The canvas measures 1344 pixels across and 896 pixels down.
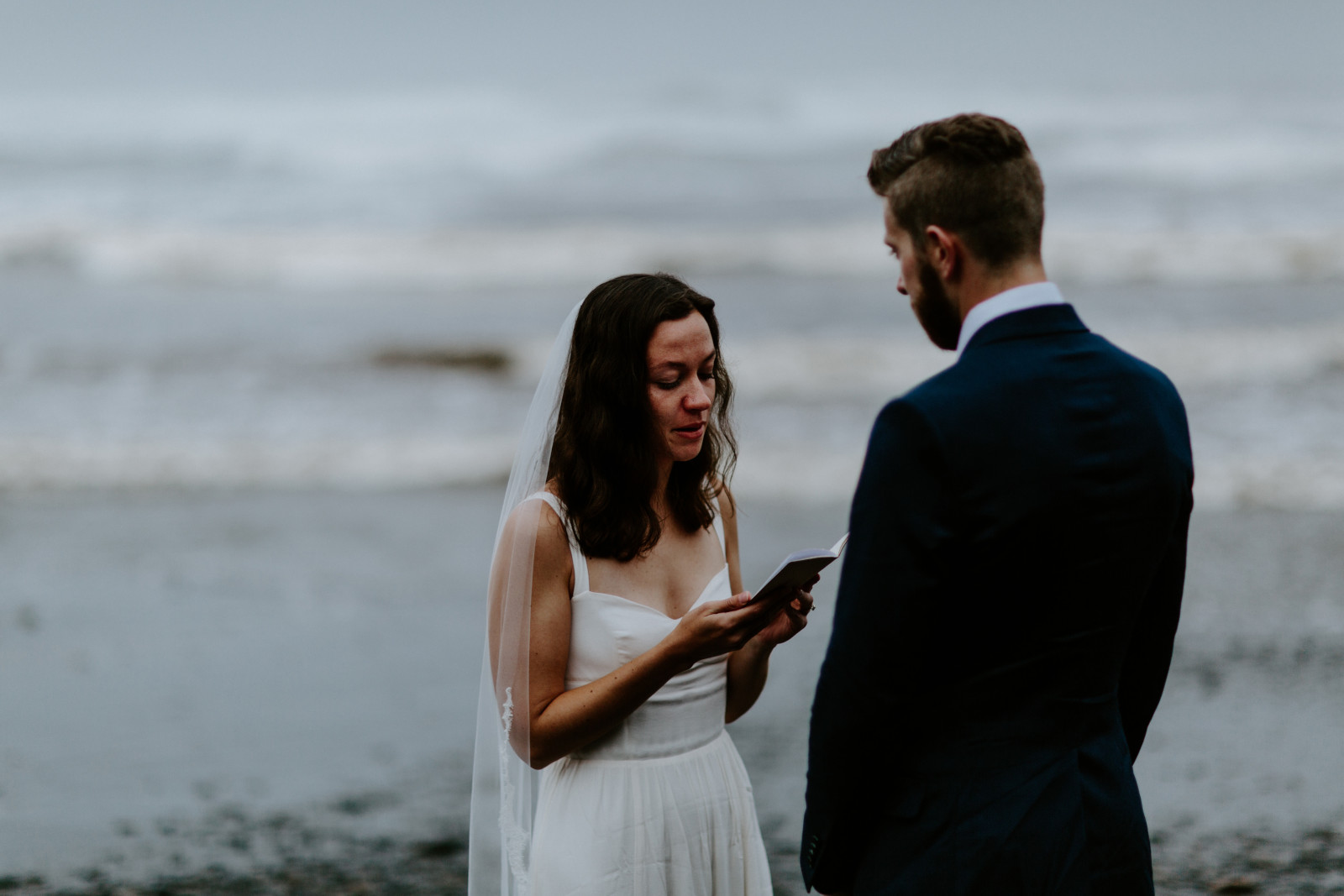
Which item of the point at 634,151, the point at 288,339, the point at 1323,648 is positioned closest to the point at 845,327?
the point at 288,339

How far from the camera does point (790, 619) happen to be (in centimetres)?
239

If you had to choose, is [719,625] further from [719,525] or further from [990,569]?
[990,569]

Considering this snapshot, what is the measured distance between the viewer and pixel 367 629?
22.0 feet

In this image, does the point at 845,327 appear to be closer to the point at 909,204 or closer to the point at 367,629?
the point at 367,629

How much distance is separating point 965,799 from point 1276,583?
6.40 metres

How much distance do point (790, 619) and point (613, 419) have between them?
0.58 m

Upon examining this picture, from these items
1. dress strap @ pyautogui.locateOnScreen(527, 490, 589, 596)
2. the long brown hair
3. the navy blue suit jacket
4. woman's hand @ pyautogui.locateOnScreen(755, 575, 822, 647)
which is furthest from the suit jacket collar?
dress strap @ pyautogui.locateOnScreen(527, 490, 589, 596)

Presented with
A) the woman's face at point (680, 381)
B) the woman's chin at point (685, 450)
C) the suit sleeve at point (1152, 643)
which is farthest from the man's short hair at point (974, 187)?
the woman's chin at point (685, 450)

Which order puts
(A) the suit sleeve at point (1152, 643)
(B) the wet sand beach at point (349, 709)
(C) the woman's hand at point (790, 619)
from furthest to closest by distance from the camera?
(B) the wet sand beach at point (349, 709)
(C) the woman's hand at point (790, 619)
(A) the suit sleeve at point (1152, 643)

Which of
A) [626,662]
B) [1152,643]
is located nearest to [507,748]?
[626,662]

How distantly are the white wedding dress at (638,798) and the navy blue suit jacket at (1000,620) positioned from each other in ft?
1.82

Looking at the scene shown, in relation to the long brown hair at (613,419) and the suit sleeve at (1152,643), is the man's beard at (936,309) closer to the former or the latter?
the suit sleeve at (1152,643)

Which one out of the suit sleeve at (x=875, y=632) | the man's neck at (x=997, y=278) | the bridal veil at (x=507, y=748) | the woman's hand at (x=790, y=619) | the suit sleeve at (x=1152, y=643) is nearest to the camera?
the suit sleeve at (x=875, y=632)

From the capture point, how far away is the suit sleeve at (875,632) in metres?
1.70
